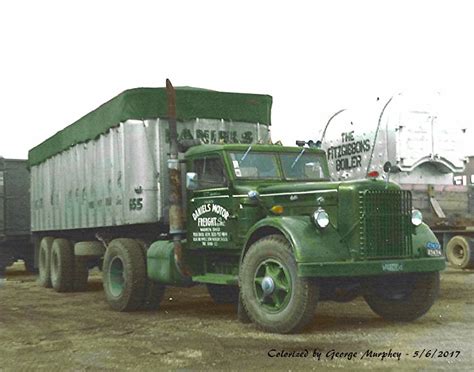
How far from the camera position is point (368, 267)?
Answer: 332 inches

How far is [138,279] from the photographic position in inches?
439

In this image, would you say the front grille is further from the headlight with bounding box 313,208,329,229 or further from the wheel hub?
the wheel hub

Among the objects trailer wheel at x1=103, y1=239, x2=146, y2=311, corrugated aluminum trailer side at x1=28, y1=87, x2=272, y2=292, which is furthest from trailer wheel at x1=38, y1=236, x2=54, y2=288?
trailer wheel at x1=103, y1=239, x2=146, y2=311

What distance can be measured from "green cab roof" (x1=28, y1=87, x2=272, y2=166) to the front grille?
3814mm

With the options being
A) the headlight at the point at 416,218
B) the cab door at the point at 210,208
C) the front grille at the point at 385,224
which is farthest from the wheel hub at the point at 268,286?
the headlight at the point at 416,218

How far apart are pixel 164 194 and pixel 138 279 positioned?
4.30 ft

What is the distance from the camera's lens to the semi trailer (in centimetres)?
1583

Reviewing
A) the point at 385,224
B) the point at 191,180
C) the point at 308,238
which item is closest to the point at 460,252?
the point at 385,224

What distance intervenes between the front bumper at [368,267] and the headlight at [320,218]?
0.47m

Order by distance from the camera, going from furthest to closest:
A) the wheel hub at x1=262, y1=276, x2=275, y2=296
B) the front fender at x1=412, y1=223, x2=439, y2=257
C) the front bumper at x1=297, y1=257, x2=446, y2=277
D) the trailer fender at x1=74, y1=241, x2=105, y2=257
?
1. the trailer fender at x1=74, y1=241, x2=105, y2=257
2. the front fender at x1=412, y1=223, x2=439, y2=257
3. the wheel hub at x1=262, y1=276, x2=275, y2=296
4. the front bumper at x1=297, y1=257, x2=446, y2=277

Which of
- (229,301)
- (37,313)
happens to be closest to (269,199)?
(229,301)

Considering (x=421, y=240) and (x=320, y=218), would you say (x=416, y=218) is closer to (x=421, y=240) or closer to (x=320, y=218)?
(x=421, y=240)

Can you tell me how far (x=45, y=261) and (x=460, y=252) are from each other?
950cm

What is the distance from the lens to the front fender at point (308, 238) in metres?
8.27
